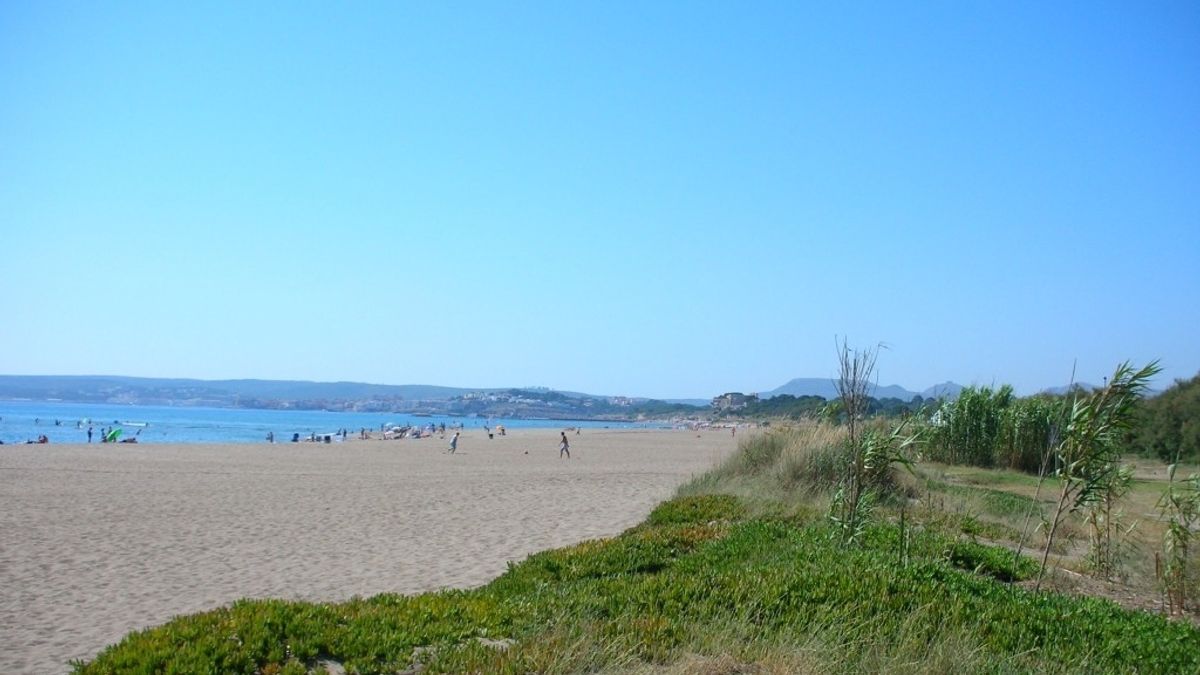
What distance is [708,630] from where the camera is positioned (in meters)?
5.62

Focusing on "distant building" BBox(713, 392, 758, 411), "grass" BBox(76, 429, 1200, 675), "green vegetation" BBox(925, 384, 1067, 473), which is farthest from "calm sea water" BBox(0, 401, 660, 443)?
"grass" BBox(76, 429, 1200, 675)

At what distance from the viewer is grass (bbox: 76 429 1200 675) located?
5160 mm

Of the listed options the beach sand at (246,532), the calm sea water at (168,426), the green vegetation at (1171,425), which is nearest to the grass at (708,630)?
the beach sand at (246,532)

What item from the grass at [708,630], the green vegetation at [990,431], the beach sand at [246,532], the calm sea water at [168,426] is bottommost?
the calm sea water at [168,426]

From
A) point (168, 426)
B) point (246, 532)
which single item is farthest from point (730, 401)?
point (246, 532)

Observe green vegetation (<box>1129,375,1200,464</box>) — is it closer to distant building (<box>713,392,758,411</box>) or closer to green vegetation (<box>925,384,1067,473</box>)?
green vegetation (<box>925,384,1067,473</box>)

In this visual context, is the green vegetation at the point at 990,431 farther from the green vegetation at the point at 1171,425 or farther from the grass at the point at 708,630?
the grass at the point at 708,630

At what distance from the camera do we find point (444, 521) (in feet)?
53.2

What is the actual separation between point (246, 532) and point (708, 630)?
11325 millimetres

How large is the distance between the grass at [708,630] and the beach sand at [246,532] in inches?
104

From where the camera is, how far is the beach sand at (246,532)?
30.8ft

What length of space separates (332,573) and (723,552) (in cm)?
519

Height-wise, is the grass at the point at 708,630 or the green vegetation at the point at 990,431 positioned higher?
the green vegetation at the point at 990,431

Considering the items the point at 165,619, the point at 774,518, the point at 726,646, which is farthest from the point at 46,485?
the point at 726,646
